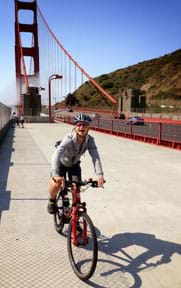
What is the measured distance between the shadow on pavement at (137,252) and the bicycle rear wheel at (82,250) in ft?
0.55

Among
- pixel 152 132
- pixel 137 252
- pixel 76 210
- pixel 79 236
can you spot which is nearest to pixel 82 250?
pixel 79 236

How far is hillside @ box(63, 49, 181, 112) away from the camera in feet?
278

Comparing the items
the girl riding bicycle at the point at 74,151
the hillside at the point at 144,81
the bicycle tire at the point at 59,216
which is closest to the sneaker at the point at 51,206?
the bicycle tire at the point at 59,216

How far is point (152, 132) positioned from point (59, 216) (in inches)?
503

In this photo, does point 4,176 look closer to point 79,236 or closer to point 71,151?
point 71,151

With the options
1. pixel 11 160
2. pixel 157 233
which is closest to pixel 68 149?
pixel 157 233

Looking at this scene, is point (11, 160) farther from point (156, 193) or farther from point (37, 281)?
point (37, 281)

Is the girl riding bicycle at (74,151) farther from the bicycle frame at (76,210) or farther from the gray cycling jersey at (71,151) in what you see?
the bicycle frame at (76,210)

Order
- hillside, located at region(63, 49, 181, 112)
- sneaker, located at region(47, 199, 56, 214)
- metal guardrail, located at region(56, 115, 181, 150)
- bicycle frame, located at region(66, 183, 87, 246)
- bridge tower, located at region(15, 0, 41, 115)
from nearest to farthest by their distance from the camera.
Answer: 1. bicycle frame, located at region(66, 183, 87, 246)
2. sneaker, located at region(47, 199, 56, 214)
3. metal guardrail, located at region(56, 115, 181, 150)
4. bridge tower, located at region(15, 0, 41, 115)
5. hillside, located at region(63, 49, 181, 112)

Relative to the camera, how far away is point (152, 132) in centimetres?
1655

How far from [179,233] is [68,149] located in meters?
1.97

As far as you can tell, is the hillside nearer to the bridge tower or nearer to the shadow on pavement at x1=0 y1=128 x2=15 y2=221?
the bridge tower

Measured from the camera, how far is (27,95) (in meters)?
48.6

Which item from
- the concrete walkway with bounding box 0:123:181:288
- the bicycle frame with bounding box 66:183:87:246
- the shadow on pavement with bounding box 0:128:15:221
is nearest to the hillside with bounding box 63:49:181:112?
the shadow on pavement with bounding box 0:128:15:221
